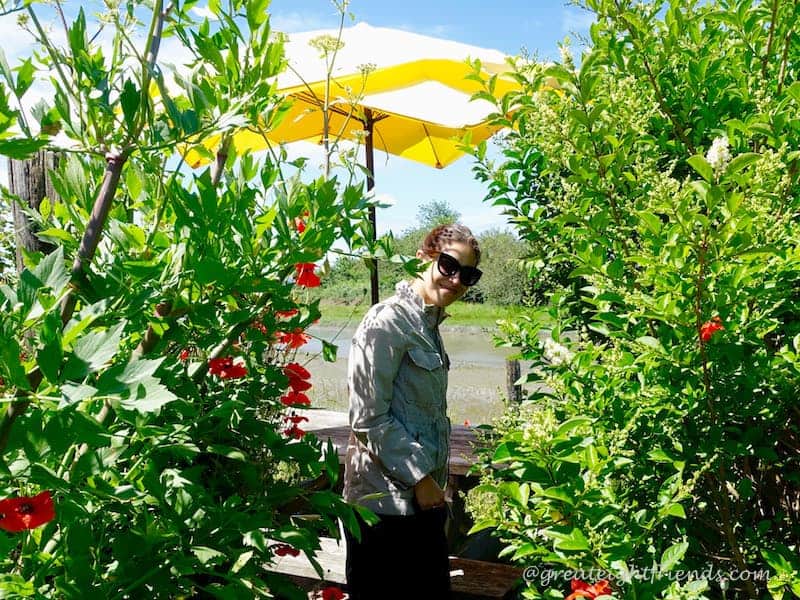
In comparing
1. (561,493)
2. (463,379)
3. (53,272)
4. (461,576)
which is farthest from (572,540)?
(463,379)

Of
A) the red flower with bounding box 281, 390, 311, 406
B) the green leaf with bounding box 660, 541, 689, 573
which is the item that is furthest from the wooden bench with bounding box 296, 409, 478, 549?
the green leaf with bounding box 660, 541, 689, 573

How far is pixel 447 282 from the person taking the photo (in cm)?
252

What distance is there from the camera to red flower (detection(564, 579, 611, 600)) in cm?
140

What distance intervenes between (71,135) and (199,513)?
69 centimetres

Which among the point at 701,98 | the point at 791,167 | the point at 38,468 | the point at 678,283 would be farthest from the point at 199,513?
the point at 701,98

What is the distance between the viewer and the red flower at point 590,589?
1396 mm

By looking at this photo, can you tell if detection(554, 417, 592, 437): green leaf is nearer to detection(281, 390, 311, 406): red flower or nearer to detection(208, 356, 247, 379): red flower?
detection(208, 356, 247, 379): red flower

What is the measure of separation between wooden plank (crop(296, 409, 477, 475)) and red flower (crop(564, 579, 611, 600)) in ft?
6.69

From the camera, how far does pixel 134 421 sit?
2.97 feet

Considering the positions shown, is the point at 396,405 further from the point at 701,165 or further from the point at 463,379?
the point at 463,379

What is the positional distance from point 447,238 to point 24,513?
5.98ft

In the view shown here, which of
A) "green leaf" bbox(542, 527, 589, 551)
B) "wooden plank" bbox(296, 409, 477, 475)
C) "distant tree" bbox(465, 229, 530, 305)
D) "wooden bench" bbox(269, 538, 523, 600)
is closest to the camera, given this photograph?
"green leaf" bbox(542, 527, 589, 551)

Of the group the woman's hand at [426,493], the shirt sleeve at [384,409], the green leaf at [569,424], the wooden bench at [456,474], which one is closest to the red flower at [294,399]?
the shirt sleeve at [384,409]

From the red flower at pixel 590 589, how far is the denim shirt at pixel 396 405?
944mm
